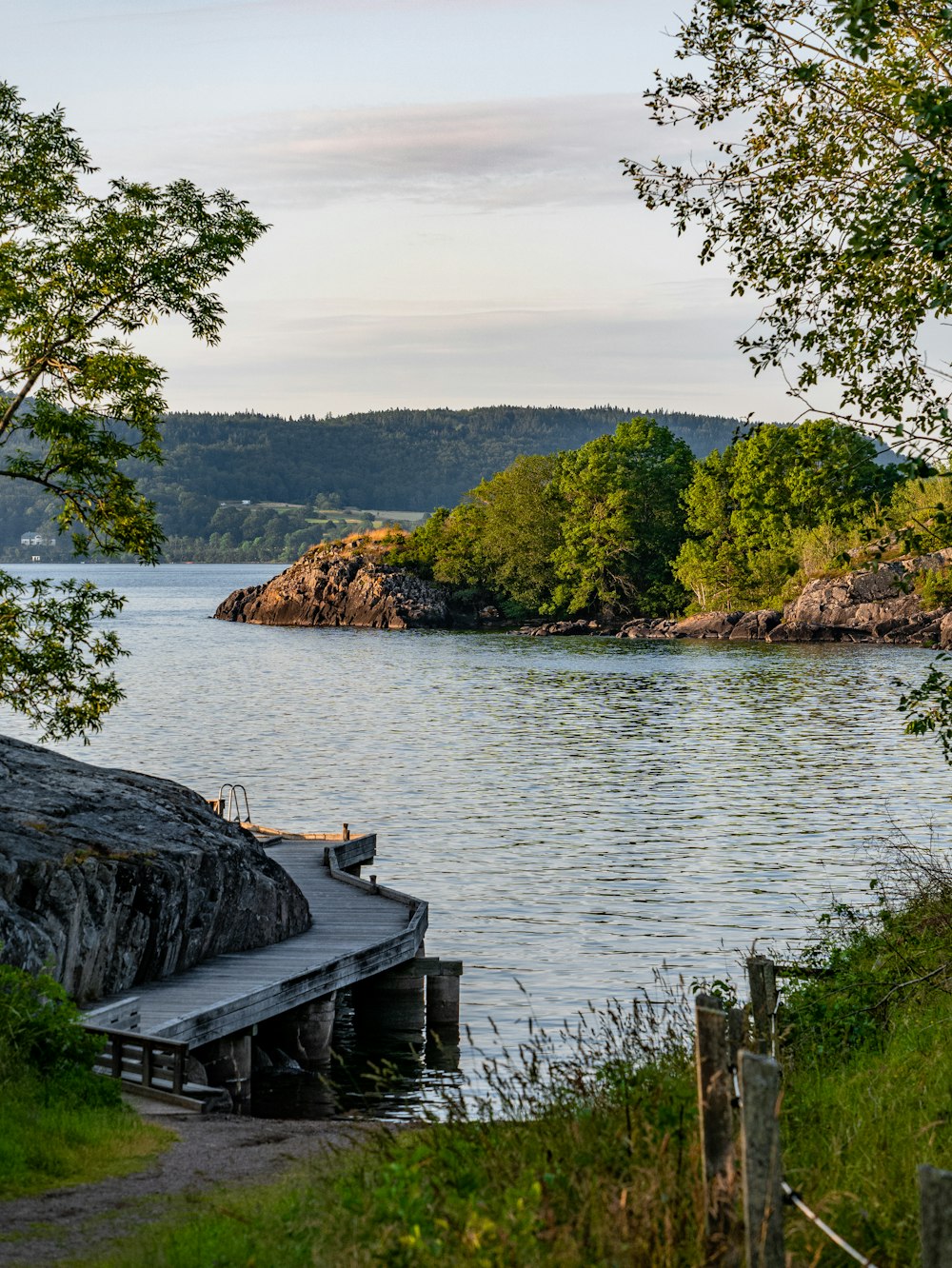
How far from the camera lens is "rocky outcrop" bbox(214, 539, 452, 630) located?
141000mm

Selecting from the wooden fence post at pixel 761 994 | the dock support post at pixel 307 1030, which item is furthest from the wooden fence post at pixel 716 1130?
the dock support post at pixel 307 1030

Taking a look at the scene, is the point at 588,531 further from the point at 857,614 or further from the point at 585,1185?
the point at 585,1185

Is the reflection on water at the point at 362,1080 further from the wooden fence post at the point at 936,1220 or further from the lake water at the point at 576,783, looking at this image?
the wooden fence post at the point at 936,1220

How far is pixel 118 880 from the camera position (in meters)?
16.5

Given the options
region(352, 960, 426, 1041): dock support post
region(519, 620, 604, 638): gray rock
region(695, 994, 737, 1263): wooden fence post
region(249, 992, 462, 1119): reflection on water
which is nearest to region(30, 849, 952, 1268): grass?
region(695, 994, 737, 1263): wooden fence post

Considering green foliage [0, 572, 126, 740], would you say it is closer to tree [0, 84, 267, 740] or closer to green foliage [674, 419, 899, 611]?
tree [0, 84, 267, 740]

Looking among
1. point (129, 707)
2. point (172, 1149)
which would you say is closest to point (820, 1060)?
point (172, 1149)

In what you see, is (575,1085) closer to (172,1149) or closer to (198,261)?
(172,1149)

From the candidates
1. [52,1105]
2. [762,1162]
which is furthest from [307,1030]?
[762,1162]

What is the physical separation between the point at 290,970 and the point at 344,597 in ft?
430

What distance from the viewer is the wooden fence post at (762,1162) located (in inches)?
225

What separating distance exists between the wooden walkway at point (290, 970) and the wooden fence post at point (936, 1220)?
10917 millimetres

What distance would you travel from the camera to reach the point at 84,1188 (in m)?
10.0

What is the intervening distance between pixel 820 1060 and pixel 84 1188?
649 centimetres
